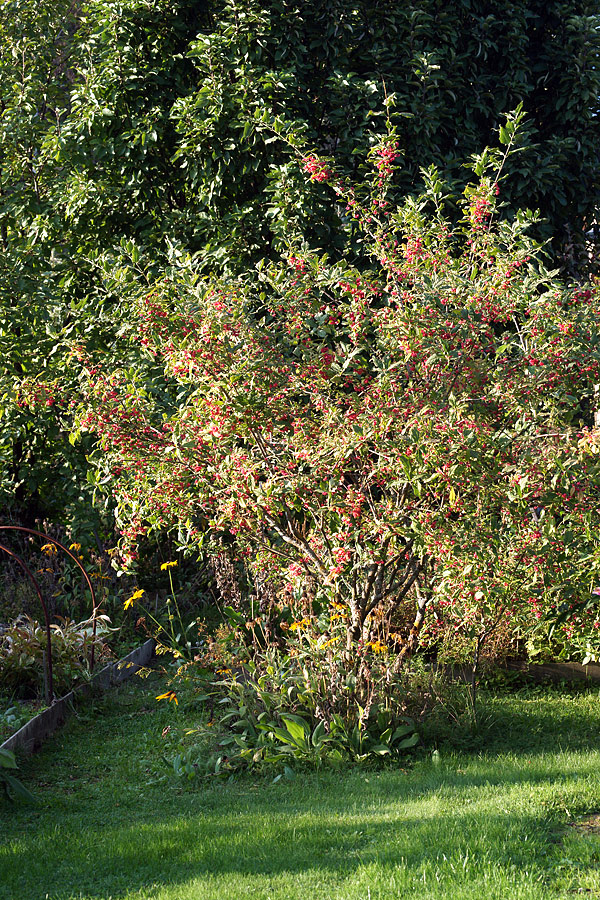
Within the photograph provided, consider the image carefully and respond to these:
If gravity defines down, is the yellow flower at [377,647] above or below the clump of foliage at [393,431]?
below

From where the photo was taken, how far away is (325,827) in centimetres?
386

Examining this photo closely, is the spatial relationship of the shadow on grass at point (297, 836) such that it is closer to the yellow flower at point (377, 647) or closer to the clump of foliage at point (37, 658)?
the yellow flower at point (377, 647)

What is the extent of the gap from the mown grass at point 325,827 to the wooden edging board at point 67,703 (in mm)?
128

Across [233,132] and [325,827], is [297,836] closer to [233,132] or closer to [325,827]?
[325,827]

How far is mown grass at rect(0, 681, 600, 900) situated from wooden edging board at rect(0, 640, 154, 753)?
128 millimetres

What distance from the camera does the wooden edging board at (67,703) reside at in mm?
5293

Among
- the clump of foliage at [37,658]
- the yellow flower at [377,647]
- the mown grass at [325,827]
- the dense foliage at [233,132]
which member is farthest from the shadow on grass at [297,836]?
the dense foliage at [233,132]

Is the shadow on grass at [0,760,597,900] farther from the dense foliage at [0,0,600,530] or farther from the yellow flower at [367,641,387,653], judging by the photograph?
the dense foliage at [0,0,600,530]

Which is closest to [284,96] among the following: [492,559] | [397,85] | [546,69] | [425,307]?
[397,85]

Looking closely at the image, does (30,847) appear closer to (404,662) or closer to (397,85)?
(404,662)

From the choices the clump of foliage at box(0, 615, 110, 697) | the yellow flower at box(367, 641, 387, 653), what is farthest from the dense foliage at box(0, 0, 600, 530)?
the yellow flower at box(367, 641, 387, 653)

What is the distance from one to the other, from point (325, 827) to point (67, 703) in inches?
110

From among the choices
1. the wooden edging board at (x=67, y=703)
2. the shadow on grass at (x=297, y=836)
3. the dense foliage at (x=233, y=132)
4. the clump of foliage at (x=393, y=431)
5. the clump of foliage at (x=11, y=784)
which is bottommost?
the wooden edging board at (x=67, y=703)

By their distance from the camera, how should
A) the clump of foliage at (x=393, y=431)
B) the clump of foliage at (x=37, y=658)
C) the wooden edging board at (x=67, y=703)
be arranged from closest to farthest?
the clump of foliage at (x=393, y=431) < the wooden edging board at (x=67, y=703) < the clump of foliage at (x=37, y=658)
